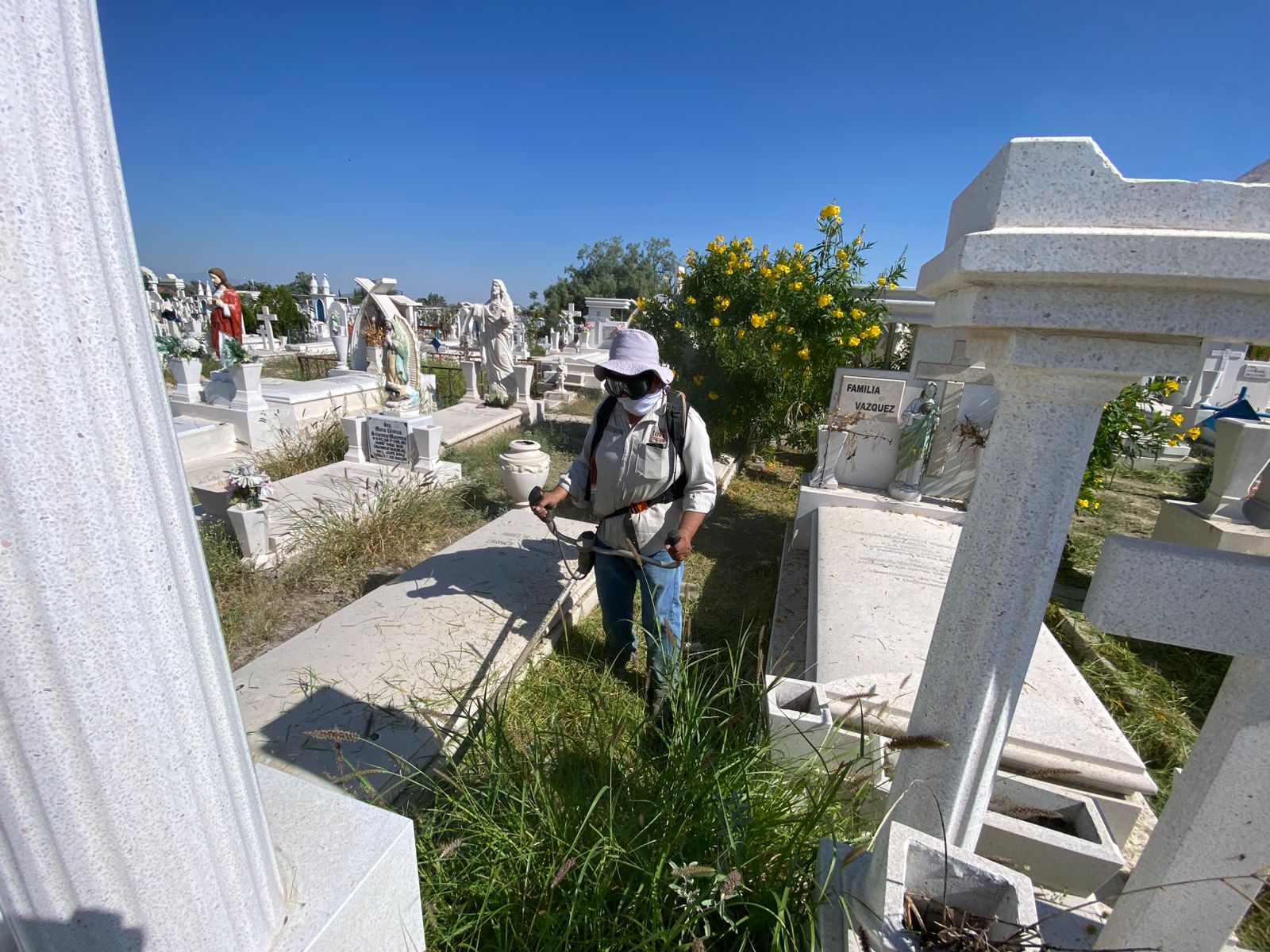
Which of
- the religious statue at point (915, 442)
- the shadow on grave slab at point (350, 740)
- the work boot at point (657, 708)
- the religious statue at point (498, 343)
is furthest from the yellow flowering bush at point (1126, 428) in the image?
the religious statue at point (498, 343)

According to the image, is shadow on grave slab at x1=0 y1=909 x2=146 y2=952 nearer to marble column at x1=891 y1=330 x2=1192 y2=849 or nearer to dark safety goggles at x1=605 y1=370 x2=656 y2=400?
marble column at x1=891 y1=330 x2=1192 y2=849

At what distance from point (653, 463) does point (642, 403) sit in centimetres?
27

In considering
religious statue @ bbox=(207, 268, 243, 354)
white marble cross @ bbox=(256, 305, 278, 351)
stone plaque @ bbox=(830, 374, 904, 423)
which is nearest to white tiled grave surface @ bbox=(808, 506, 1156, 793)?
stone plaque @ bbox=(830, 374, 904, 423)

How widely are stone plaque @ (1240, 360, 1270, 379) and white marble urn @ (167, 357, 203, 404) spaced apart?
1901 cm

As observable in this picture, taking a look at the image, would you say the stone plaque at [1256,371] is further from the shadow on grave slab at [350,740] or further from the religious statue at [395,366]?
the shadow on grave slab at [350,740]

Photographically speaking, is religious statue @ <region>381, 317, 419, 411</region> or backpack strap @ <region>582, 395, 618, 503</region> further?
religious statue @ <region>381, 317, 419, 411</region>

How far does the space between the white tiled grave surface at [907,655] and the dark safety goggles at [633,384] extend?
148 centimetres

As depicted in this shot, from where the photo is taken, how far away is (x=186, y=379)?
784 cm

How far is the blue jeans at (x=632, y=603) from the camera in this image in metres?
2.62

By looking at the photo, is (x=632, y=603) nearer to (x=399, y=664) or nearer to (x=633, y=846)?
(x=399, y=664)

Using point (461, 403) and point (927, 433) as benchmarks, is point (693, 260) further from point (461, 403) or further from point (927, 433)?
point (461, 403)

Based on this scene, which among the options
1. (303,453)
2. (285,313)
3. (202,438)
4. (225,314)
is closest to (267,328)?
(285,313)

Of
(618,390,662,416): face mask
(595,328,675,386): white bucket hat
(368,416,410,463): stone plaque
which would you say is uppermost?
(595,328,675,386): white bucket hat

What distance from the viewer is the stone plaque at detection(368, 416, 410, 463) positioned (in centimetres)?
629
